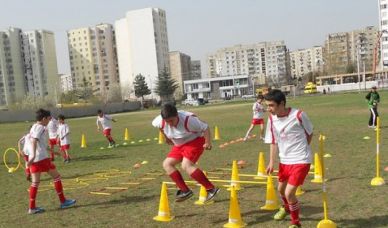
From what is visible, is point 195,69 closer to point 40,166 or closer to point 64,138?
point 64,138

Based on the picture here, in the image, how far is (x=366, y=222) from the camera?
6219mm

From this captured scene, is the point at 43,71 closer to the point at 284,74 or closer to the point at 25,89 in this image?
the point at 25,89

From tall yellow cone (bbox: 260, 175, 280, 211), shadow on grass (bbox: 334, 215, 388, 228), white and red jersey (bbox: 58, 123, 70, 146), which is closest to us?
shadow on grass (bbox: 334, 215, 388, 228)

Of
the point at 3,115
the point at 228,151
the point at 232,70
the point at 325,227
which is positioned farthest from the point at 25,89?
the point at 325,227

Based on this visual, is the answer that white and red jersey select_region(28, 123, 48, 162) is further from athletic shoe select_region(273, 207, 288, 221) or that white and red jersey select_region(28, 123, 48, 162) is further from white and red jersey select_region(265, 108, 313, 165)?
white and red jersey select_region(265, 108, 313, 165)

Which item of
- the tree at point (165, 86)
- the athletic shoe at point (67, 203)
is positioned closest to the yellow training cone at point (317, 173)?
the athletic shoe at point (67, 203)

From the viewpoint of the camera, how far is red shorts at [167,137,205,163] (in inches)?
283

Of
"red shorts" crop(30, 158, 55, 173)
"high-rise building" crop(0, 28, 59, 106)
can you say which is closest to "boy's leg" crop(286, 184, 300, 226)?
"red shorts" crop(30, 158, 55, 173)

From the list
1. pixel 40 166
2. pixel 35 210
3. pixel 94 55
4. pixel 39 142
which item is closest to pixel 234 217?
pixel 35 210

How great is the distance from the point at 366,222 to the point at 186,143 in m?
2.96

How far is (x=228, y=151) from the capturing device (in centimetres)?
1528

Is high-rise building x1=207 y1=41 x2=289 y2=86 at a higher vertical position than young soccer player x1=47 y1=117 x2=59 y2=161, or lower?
higher

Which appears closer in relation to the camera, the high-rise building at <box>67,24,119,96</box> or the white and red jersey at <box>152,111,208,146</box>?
the white and red jersey at <box>152,111,208,146</box>

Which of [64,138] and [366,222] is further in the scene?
[64,138]
